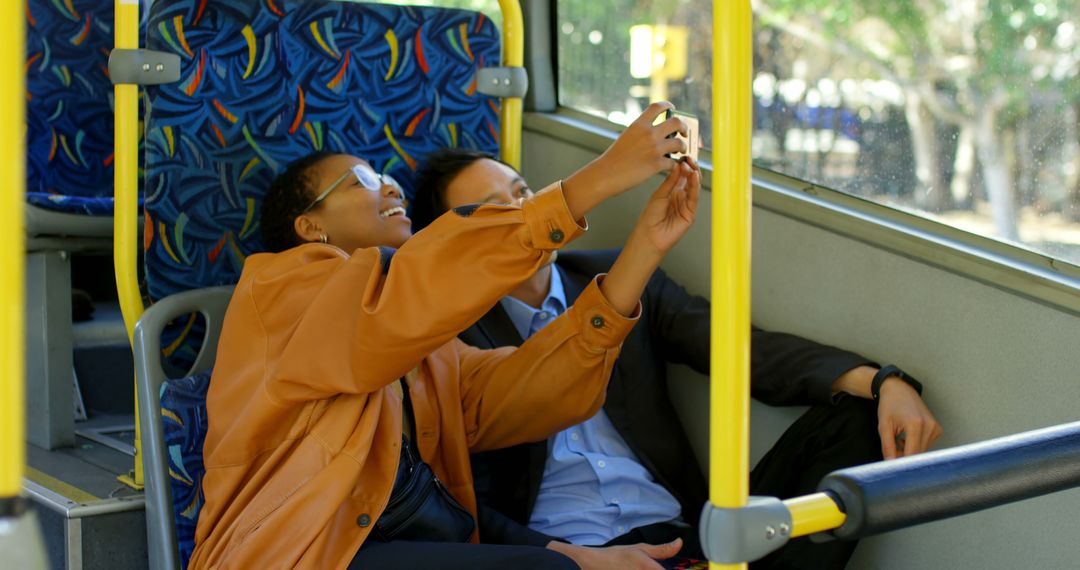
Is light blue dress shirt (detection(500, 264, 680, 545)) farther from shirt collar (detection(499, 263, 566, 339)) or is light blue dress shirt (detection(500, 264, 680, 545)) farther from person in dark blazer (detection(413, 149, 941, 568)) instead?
shirt collar (detection(499, 263, 566, 339))

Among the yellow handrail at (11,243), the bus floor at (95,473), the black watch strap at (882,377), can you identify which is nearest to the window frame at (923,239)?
the black watch strap at (882,377)

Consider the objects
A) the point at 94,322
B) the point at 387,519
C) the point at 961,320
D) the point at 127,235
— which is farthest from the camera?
the point at 94,322

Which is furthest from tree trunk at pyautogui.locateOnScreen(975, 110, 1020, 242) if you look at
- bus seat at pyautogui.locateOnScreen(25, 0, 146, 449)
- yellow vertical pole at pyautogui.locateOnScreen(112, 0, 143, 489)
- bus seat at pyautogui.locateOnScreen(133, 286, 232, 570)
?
bus seat at pyautogui.locateOnScreen(25, 0, 146, 449)

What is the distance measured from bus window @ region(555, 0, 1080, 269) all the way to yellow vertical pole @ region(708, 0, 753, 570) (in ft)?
3.77

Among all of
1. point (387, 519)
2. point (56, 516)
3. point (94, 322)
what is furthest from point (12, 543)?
point (94, 322)

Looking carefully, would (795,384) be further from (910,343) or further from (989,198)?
(989,198)

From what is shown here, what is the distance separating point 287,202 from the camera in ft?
7.18

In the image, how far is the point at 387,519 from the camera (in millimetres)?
1831

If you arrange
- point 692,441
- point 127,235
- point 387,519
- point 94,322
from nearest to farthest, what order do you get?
point 387,519, point 127,235, point 692,441, point 94,322

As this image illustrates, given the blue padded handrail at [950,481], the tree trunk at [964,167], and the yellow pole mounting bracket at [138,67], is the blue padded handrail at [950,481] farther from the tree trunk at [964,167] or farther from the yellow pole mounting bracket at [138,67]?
the yellow pole mounting bracket at [138,67]

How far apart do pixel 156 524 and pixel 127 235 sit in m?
0.54

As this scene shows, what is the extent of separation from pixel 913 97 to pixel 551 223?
1.08 metres

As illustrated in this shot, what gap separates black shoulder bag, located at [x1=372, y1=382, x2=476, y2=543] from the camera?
1835 millimetres

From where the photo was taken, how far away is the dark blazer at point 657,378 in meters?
2.18
